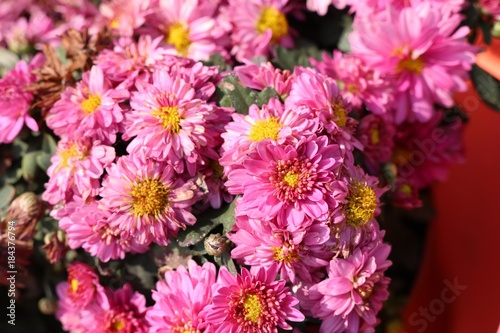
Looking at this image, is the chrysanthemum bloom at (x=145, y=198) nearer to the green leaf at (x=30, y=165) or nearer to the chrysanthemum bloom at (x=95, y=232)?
the chrysanthemum bloom at (x=95, y=232)

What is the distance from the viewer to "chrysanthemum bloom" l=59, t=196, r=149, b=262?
0.97 meters

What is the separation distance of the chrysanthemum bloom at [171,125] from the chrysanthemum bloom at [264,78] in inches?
4.1

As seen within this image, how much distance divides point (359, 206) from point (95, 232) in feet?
1.55

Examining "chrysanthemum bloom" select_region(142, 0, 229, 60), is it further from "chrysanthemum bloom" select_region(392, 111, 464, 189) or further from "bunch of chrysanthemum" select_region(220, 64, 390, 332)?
"chrysanthemum bloom" select_region(392, 111, 464, 189)

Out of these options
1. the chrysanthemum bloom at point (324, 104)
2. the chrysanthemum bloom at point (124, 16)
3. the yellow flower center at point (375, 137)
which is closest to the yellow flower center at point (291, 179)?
the chrysanthemum bloom at point (324, 104)

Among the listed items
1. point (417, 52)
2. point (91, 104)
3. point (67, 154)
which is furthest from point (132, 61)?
point (417, 52)

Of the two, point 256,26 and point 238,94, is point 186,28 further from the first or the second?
point 238,94

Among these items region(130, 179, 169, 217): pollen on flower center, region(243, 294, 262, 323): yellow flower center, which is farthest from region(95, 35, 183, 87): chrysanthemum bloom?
region(243, 294, 262, 323): yellow flower center

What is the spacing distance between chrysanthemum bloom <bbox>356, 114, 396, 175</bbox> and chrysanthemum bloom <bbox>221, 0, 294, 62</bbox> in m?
0.33

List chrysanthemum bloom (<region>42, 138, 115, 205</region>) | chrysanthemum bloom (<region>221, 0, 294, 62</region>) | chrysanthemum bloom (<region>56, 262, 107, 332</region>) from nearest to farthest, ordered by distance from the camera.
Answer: chrysanthemum bloom (<region>42, 138, 115, 205</region>) < chrysanthemum bloom (<region>56, 262, 107, 332</region>) < chrysanthemum bloom (<region>221, 0, 294, 62</region>)

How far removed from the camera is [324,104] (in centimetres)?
98

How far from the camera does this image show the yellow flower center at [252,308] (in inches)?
35.0

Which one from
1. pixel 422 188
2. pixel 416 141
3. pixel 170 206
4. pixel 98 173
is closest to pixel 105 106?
pixel 98 173

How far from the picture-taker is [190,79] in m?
1.02
